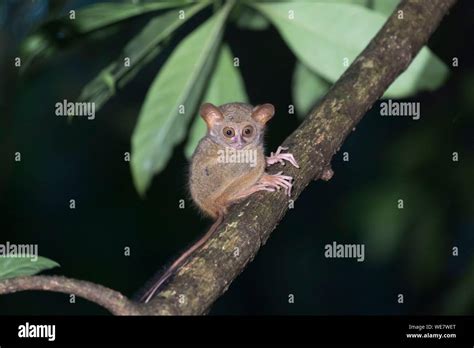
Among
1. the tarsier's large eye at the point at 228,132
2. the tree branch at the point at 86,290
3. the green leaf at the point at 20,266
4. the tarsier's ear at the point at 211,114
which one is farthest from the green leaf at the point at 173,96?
the tree branch at the point at 86,290

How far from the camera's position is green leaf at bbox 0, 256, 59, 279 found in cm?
156

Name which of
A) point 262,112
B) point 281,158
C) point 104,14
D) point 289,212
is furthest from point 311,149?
point 289,212

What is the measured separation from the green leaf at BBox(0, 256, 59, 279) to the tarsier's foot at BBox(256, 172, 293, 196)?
0.70 m

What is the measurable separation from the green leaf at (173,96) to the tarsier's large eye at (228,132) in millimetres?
150

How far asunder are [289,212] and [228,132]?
1616 millimetres

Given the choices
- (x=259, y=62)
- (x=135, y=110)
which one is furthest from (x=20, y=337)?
(x=135, y=110)

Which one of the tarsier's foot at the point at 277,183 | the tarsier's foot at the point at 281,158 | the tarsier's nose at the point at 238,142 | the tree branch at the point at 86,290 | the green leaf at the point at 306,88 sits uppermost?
the green leaf at the point at 306,88

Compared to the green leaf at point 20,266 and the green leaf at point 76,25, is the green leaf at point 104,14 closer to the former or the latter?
the green leaf at point 76,25

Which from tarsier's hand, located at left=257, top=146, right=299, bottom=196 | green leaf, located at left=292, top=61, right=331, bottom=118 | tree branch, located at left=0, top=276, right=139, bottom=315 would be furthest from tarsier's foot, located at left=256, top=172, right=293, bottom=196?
tree branch, located at left=0, top=276, right=139, bottom=315

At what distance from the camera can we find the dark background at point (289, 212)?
3115 mm

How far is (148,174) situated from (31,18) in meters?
1.04

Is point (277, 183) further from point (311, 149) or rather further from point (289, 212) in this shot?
point (289, 212)

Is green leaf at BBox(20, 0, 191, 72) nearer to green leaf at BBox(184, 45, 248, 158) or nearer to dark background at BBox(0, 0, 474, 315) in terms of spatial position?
dark background at BBox(0, 0, 474, 315)

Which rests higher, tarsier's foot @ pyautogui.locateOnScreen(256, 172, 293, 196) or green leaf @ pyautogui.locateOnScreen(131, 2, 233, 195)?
green leaf @ pyautogui.locateOnScreen(131, 2, 233, 195)
